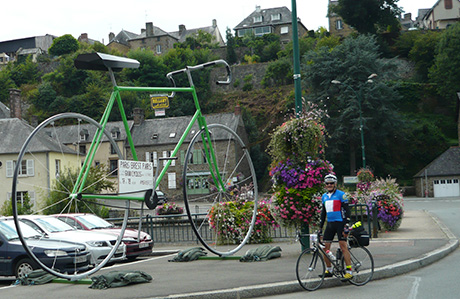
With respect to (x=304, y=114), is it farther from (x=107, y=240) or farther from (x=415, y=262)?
(x=107, y=240)

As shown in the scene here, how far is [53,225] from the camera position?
50.1ft

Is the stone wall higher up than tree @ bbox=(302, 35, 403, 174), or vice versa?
the stone wall

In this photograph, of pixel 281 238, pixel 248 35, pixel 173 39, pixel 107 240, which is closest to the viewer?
pixel 107 240

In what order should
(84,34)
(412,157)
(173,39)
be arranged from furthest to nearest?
1. (84,34)
2. (173,39)
3. (412,157)

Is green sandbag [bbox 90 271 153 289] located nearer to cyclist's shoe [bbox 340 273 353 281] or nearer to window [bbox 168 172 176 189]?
cyclist's shoe [bbox 340 273 353 281]

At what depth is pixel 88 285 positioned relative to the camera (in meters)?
9.94

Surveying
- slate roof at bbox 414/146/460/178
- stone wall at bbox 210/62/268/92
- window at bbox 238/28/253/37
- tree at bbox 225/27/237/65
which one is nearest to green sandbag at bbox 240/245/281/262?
slate roof at bbox 414/146/460/178

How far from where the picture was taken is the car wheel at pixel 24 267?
40.6ft

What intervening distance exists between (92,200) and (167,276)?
7.69 feet

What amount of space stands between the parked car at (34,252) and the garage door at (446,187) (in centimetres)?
5170

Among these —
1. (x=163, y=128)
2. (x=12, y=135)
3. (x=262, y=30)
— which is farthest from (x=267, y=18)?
(x=12, y=135)

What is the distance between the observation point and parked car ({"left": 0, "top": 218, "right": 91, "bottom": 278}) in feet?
37.2

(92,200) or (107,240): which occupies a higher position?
(92,200)

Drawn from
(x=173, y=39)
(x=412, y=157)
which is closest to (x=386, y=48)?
(x=412, y=157)
